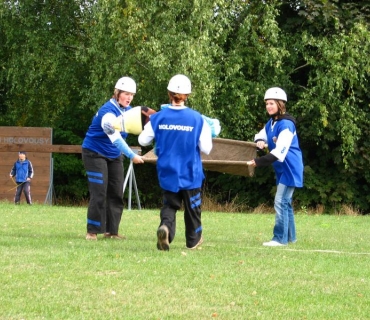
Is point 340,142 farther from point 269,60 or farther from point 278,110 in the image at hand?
point 278,110

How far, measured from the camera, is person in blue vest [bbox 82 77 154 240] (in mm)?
11305

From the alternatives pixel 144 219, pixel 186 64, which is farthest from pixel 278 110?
pixel 186 64

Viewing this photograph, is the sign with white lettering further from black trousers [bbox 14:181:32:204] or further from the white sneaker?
the white sneaker

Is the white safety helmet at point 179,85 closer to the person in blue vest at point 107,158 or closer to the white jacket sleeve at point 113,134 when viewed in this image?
the person in blue vest at point 107,158

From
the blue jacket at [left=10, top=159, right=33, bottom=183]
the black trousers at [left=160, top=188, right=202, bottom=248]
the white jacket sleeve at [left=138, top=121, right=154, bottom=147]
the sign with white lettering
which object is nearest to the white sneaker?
the black trousers at [left=160, top=188, right=202, bottom=248]

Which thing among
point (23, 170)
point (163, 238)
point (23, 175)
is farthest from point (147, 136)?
point (23, 170)

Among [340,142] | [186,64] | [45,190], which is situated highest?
[186,64]

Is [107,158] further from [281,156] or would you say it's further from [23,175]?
[23,175]

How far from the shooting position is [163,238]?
1027 centimetres

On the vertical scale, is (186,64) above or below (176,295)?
above

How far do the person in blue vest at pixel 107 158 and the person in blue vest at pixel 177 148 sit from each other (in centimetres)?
92

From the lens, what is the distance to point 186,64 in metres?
24.2

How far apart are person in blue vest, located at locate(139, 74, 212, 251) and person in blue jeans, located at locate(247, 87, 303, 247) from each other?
1.28m

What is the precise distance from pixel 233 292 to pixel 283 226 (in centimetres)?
450
